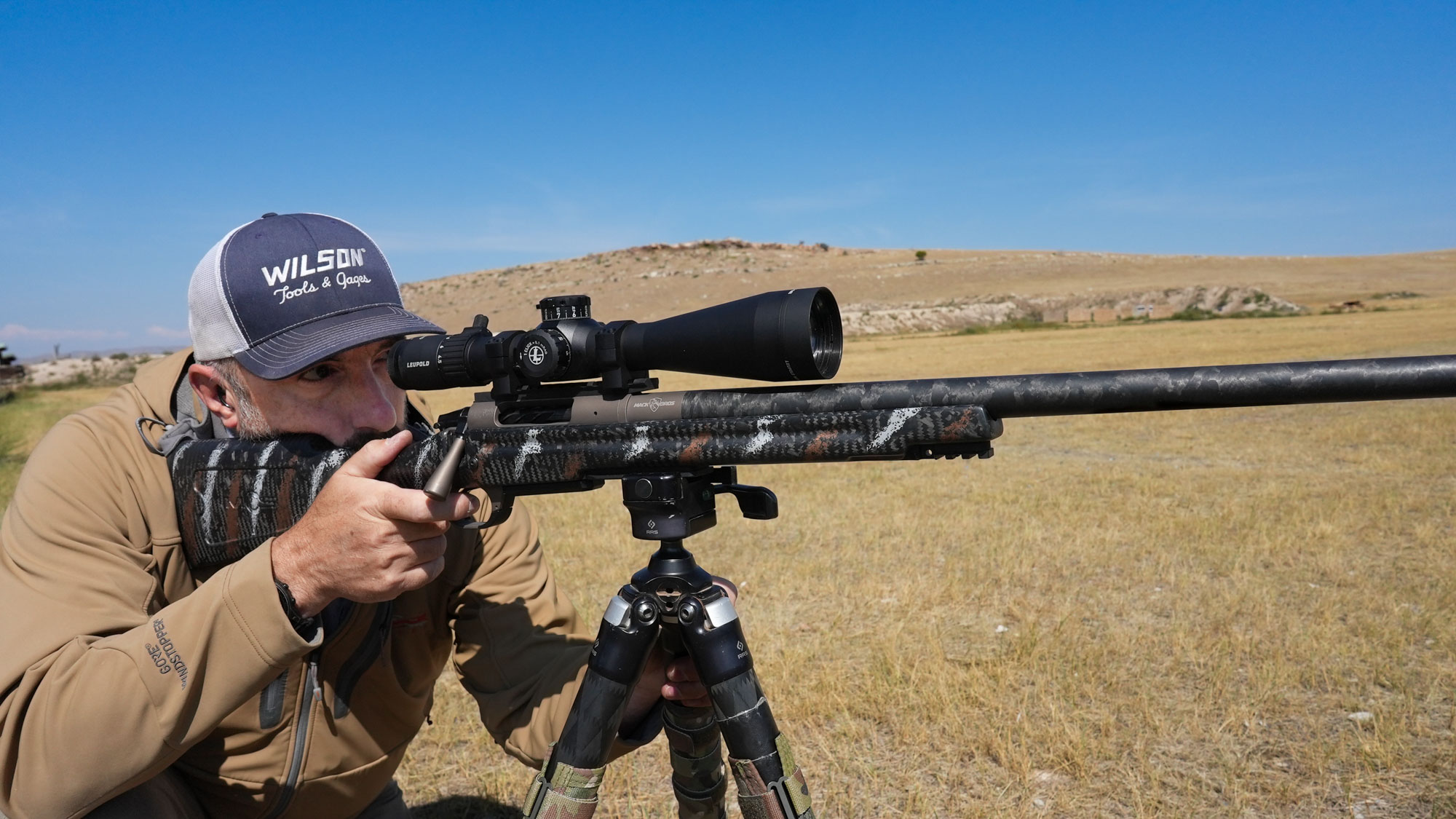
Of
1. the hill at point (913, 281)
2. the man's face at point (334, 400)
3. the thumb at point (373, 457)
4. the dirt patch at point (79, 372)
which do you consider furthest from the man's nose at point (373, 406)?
the hill at point (913, 281)

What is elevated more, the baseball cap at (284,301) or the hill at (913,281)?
the hill at (913,281)

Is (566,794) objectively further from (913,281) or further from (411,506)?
(913,281)

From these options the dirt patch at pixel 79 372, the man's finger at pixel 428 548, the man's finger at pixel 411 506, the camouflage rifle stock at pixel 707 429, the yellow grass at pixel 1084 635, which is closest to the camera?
the camouflage rifle stock at pixel 707 429

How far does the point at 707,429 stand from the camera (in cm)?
230

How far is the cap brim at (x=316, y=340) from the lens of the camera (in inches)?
104

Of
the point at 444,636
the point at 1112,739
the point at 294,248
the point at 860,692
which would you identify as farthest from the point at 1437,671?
the point at 294,248

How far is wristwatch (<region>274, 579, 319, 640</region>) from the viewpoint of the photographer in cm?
223

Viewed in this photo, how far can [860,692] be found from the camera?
494 centimetres

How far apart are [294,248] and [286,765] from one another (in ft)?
5.38

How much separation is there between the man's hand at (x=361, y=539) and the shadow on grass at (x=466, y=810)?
2276 millimetres

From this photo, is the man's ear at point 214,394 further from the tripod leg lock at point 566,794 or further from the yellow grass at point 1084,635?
the yellow grass at point 1084,635

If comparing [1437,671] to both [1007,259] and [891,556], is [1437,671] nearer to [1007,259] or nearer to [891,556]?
[891,556]

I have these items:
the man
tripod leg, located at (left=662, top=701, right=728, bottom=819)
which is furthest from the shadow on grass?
tripod leg, located at (left=662, top=701, right=728, bottom=819)

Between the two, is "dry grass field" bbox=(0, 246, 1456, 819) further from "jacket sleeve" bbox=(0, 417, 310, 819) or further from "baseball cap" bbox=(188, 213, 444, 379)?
"baseball cap" bbox=(188, 213, 444, 379)
